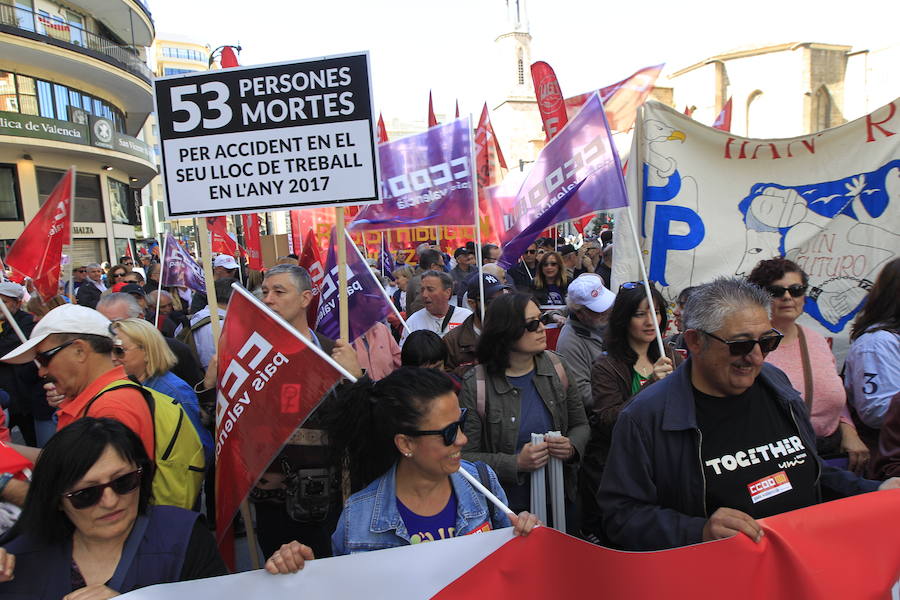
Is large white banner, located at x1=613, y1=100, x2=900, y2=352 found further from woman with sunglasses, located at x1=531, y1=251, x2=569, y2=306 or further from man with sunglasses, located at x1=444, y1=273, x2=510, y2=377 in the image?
woman with sunglasses, located at x1=531, y1=251, x2=569, y2=306

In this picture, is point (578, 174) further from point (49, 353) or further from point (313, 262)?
point (49, 353)

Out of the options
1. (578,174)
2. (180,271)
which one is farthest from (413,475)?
(180,271)

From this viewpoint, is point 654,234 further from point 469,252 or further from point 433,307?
point 469,252

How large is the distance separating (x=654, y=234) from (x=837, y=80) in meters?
49.6

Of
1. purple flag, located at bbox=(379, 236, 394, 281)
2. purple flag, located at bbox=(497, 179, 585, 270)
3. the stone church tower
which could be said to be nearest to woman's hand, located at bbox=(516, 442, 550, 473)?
purple flag, located at bbox=(497, 179, 585, 270)

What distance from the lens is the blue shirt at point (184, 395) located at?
126 inches

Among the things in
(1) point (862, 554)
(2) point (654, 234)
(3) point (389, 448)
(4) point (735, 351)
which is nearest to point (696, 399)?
(4) point (735, 351)

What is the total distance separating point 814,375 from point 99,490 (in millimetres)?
3103

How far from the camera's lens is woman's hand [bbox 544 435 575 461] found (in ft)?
9.74

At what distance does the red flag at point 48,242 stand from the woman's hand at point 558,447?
5539 millimetres

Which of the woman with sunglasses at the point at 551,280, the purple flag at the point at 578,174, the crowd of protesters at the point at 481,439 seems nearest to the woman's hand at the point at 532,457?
the crowd of protesters at the point at 481,439

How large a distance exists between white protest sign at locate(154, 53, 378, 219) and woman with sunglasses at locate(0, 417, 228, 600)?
5.16ft

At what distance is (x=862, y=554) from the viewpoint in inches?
82.3

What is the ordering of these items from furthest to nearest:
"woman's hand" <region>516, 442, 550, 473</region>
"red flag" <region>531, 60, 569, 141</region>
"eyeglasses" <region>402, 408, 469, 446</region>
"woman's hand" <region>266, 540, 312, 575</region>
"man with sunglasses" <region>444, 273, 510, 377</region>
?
1. "red flag" <region>531, 60, 569, 141</region>
2. "man with sunglasses" <region>444, 273, 510, 377</region>
3. "woman's hand" <region>516, 442, 550, 473</region>
4. "eyeglasses" <region>402, 408, 469, 446</region>
5. "woman's hand" <region>266, 540, 312, 575</region>
